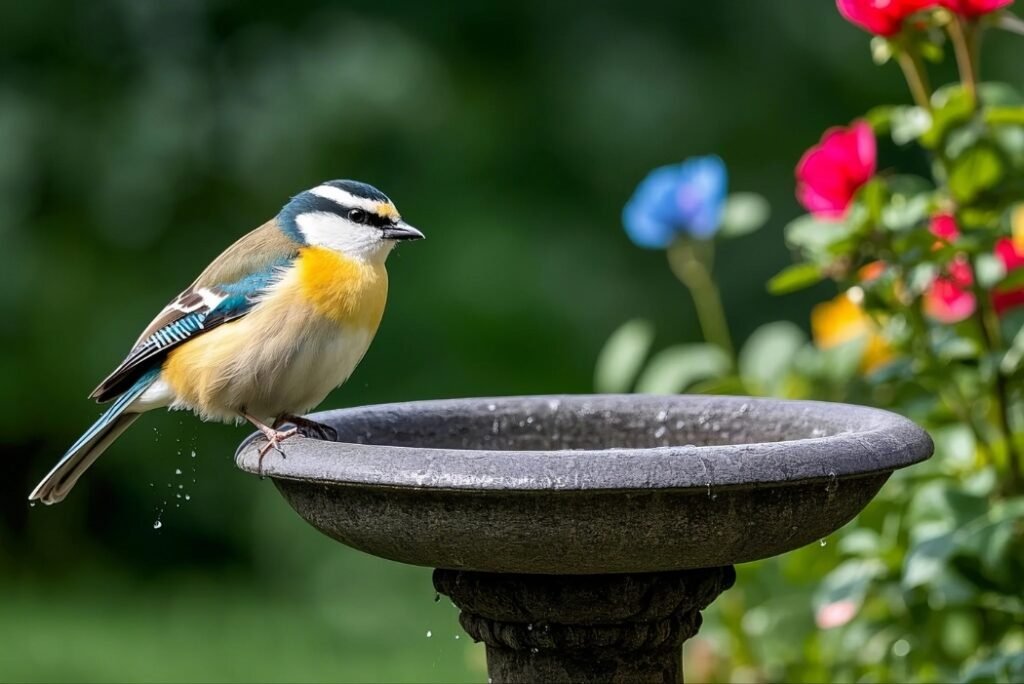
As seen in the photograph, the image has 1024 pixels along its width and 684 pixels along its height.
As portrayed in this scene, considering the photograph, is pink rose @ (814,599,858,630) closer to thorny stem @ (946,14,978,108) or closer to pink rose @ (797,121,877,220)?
pink rose @ (797,121,877,220)

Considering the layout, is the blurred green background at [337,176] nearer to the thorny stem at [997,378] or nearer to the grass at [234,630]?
the grass at [234,630]

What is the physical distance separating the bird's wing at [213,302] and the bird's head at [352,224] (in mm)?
61

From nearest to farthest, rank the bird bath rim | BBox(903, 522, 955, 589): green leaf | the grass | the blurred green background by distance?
the bird bath rim, BBox(903, 522, 955, 589): green leaf, the grass, the blurred green background

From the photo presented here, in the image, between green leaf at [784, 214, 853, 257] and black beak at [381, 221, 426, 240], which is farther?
black beak at [381, 221, 426, 240]

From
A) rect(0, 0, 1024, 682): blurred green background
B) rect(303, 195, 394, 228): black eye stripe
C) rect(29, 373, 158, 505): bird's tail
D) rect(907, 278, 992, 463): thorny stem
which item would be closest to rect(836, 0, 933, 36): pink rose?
rect(907, 278, 992, 463): thorny stem

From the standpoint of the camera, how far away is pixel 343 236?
9.85 ft

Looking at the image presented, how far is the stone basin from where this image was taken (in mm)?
1997

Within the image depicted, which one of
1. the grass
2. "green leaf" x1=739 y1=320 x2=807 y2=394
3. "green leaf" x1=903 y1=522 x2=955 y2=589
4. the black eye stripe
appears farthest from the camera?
the grass

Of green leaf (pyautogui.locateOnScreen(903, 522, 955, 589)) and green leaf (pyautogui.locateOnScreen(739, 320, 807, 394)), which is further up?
green leaf (pyautogui.locateOnScreen(739, 320, 807, 394))

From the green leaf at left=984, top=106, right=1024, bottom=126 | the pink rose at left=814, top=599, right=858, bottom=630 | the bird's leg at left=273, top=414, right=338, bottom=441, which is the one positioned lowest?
the pink rose at left=814, top=599, right=858, bottom=630

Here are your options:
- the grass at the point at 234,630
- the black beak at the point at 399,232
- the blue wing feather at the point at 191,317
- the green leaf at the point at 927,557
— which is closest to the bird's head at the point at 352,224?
the black beak at the point at 399,232

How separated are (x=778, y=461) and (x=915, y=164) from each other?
16.7 ft

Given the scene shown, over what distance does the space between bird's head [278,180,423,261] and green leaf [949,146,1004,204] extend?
1.07 meters

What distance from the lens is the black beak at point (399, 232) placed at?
2957 millimetres
